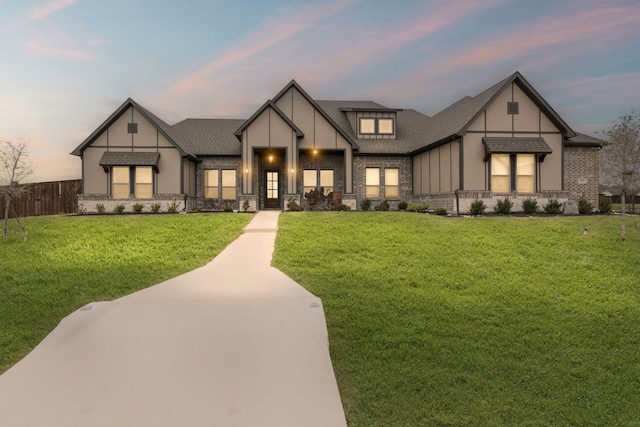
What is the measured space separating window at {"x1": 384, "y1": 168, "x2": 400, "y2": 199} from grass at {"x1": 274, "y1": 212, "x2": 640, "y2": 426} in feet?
36.5

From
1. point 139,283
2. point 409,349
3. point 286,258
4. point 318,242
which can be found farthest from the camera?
point 318,242

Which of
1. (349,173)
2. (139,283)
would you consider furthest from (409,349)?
(349,173)

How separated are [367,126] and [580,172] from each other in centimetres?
1245

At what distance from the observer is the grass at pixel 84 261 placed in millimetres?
7844

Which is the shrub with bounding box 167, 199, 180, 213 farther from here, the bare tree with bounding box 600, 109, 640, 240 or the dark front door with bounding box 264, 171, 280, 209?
the bare tree with bounding box 600, 109, 640, 240

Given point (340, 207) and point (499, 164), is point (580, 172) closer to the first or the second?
point (499, 164)

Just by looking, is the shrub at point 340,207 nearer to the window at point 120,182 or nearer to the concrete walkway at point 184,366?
the window at point 120,182

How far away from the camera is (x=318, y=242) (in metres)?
13.2

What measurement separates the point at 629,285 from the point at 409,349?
22.6 feet

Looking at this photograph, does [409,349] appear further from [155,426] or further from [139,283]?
[139,283]

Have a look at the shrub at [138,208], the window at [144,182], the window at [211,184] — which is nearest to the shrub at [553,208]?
the window at [211,184]

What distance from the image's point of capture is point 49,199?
2398 centimetres

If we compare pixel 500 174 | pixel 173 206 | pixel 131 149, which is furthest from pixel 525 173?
pixel 131 149

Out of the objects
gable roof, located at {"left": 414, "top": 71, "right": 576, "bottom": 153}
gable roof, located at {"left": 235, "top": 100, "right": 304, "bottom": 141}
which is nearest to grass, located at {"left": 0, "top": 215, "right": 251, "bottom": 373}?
gable roof, located at {"left": 235, "top": 100, "right": 304, "bottom": 141}
